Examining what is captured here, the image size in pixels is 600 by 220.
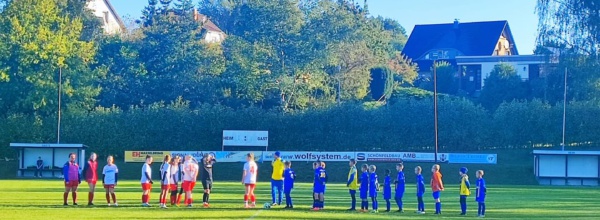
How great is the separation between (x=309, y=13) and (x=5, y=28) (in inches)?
1045

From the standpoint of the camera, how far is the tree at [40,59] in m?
70.8

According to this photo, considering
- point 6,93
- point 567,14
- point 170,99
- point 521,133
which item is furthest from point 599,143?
point 6,93

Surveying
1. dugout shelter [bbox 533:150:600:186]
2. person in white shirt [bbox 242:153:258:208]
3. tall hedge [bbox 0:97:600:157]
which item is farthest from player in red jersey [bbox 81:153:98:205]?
tall hedge [bbox 0:97:600:157]

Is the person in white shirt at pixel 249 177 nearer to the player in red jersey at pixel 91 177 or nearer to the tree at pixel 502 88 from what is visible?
the player in red jersey at pixel 91 177

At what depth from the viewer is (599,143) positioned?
73.1 metres

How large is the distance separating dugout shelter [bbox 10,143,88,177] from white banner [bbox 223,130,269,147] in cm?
1381

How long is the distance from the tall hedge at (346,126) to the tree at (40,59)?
5.22 feet

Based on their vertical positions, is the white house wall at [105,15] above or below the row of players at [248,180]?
above

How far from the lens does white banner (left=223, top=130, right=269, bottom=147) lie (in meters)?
70.1

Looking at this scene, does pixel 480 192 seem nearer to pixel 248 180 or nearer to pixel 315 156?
pixel 248 180

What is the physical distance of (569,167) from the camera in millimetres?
57312

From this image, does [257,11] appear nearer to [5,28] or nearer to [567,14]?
[5,28]

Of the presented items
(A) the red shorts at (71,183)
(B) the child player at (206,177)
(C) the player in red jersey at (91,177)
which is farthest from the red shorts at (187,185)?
(A) the red shorts at (71,183)

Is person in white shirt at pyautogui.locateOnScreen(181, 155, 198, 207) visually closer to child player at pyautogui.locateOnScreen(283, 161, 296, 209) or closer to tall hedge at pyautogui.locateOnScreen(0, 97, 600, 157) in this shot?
child player at pyautogui.locateOnScreen(283, 161, 296, 209)
